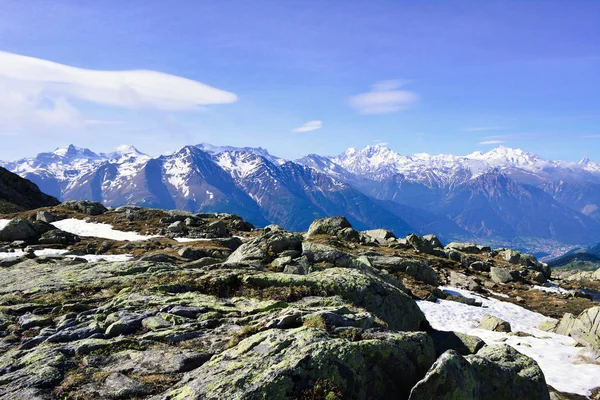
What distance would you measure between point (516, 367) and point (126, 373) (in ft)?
37.9

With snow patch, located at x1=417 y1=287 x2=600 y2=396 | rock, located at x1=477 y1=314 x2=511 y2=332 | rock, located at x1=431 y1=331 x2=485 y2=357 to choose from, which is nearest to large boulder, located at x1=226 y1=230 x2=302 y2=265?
rock, located at x1=431 y1=331 x2=485 y2=357

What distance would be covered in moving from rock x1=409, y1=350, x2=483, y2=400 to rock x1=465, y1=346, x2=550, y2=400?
151 centimetres

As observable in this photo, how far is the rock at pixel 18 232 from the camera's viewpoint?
42.4 m

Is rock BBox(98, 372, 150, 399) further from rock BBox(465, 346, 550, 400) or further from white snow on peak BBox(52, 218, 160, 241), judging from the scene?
white snow on peak BBox(52, 218, 160, 241)

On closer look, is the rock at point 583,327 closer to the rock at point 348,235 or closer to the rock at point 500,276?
the rock at point 500,276

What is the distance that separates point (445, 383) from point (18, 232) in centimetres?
5124

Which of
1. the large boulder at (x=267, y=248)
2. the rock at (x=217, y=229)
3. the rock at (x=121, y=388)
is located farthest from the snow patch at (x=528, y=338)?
the rock at (x=217, y=229)

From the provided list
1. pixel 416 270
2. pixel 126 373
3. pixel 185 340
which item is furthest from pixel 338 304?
pixel 416 270

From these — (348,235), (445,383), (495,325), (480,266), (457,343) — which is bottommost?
(480,266)

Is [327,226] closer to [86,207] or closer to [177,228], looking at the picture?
[177,228]

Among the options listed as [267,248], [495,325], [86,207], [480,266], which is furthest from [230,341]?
[86,207]

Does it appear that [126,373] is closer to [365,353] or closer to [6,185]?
[365,353]

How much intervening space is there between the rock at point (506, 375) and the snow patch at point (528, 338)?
8.54 metres

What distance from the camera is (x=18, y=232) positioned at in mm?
43156
